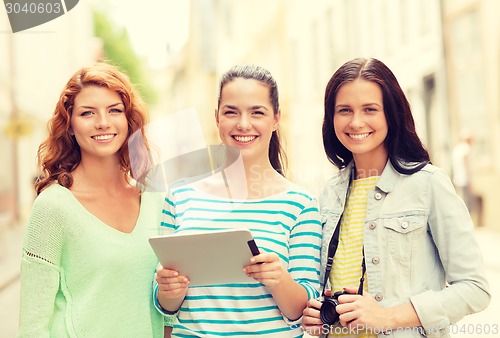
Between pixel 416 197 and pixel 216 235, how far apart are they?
0.51 metres

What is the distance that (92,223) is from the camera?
155cm

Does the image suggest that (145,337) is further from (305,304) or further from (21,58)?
(21,58)

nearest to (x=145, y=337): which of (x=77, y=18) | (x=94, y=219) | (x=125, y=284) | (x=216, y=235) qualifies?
(x=125, y=284)

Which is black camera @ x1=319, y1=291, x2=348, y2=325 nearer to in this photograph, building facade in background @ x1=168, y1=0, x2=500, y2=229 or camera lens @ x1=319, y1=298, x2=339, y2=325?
camera lens @ x1=319, y1=298, x2=339, y2=325

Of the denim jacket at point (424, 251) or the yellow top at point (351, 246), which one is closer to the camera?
the denim jacket at point (424, 251)

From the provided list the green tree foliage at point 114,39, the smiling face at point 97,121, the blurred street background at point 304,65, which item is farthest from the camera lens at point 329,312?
the blurred street background at point 304,65

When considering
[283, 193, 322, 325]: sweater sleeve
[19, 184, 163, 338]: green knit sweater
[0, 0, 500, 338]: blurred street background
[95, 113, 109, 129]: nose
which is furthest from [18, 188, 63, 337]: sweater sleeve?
[0, 0, 500, 338]: blurred street background

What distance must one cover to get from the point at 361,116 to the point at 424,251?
14.0 inches

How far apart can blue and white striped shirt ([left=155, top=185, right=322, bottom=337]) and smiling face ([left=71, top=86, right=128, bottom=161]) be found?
27 centimetres

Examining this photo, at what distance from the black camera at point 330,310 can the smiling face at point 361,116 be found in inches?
14.2

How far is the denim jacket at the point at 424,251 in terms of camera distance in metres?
1.41

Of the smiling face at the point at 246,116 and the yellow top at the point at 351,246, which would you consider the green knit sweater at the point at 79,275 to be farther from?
the yellow top at the point at 351,246

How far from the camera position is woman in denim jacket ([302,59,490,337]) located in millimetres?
1411

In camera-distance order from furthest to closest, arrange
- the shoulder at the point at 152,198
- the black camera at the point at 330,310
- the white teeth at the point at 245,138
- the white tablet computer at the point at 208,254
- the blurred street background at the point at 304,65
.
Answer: the blurred street background at the point at 304,65, the shoulder at the point at 152,198, the white teeth at the point at 245,138, the black camera at the point at 330,310, the white tablet computer at the point at 208,254
